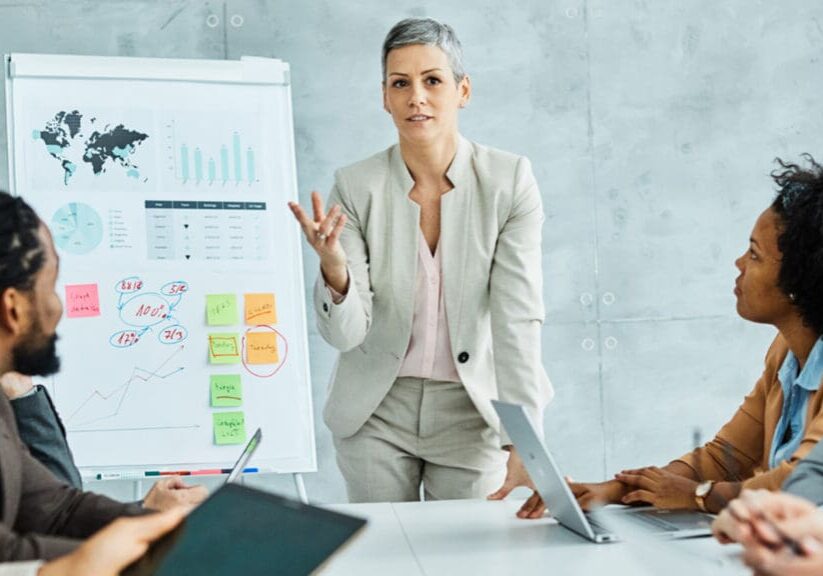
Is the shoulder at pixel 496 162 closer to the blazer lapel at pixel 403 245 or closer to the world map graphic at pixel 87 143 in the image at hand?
the blazer lapel at pixel 403 245

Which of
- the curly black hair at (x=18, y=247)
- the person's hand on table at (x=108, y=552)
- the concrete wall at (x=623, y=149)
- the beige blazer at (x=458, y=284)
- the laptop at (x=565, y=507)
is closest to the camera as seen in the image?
the person's hand on table at (x=108, y=552)

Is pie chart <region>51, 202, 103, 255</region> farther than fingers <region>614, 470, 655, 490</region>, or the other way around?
pie chart <region>51, 202, 103, 255</region>

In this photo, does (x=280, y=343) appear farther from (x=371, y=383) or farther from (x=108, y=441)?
(x=371, y=383)

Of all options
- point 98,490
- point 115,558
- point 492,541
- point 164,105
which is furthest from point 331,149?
point 115,558

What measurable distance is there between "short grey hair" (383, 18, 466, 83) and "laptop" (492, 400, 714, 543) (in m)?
0.98

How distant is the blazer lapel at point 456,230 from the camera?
2.65 meters

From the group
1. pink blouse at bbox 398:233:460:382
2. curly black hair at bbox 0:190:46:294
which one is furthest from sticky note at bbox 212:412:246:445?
curly black hair at bbox 0:190:46:294

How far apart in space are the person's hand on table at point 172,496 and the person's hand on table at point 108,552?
664 millimetres

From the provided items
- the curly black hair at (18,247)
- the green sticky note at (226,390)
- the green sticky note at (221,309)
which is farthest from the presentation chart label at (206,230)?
the curly black hair at (18,247)

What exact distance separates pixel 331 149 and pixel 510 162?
52.3 inches

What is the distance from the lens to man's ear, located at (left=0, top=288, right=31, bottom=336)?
1.55 m

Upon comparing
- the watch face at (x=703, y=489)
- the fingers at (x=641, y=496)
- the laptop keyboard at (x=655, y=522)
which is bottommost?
the laptop keyboard at (x=655, y=522)

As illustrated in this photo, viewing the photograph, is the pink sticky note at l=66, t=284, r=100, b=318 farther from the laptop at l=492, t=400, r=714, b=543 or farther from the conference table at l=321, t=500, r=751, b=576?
the laptop at l=492, t=400, r=714, b=543

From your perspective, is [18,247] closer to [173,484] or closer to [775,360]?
[173,484]
